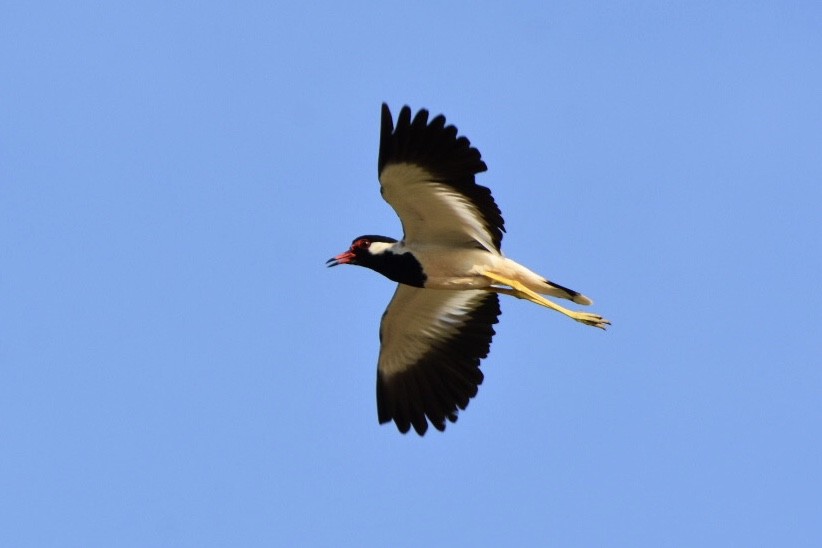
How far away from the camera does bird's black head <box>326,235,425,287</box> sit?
58.3 ft

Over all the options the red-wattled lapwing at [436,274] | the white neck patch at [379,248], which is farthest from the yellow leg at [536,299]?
the white neck patch at [379,248]

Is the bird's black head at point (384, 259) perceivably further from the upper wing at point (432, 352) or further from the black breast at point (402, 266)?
A: the upper wing at point (432, 352)

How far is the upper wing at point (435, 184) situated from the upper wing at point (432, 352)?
4.12ft

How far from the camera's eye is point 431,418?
61.0 feet

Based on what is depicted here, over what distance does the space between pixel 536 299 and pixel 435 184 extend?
1928mm

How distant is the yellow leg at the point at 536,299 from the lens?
696 inches

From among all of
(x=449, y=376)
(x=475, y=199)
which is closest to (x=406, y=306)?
(x=449, y=376)

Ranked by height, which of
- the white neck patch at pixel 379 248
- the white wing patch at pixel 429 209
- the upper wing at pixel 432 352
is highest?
the white wing patch at pixel 429 209

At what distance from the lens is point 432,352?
18.8 meters

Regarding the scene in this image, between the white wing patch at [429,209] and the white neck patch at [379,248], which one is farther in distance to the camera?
the white neck patch at [379,248]

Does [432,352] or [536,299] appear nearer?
[536,299]

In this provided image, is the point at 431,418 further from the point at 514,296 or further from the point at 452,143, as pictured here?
the point at 452,143

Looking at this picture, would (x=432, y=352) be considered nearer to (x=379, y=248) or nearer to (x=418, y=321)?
(x=418, y=321)

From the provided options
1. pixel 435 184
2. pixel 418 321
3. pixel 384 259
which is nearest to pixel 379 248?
pixel 384 259
